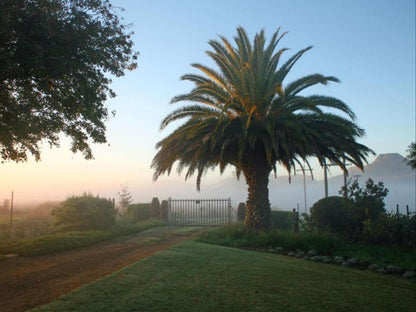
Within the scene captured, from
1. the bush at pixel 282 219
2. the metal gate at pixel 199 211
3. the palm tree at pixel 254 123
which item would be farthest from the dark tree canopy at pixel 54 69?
the metal gate at pixel 199 211

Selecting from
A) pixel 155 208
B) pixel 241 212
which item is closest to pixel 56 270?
pixel 155 208

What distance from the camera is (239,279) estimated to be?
24.6 feet

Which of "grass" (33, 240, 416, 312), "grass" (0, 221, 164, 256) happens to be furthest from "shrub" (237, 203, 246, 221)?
"grass" (33, 240, 416, 312)

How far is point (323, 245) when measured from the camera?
1158 cm

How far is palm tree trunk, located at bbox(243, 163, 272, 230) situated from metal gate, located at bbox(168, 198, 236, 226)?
849 cm

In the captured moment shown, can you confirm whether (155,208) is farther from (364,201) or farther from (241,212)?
(364,201)

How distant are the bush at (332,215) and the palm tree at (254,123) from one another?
184 cm

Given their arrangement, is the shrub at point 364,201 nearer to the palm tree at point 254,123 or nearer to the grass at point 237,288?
the palm tree at point 254,123

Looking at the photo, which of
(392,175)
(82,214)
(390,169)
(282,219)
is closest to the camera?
(82,214)

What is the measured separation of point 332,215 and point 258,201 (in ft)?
10.8

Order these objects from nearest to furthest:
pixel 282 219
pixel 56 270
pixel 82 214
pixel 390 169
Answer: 1. pixel 56 270
2. pixel 82 214
3. pixel 282 219
4. pixel 390 169

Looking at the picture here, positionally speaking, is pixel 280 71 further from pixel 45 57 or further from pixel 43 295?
pixel 43 295

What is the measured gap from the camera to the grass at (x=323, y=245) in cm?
1040

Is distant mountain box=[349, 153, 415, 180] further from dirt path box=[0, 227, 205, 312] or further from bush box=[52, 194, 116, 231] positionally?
dirt path box=[0, 227, 205, 312]
